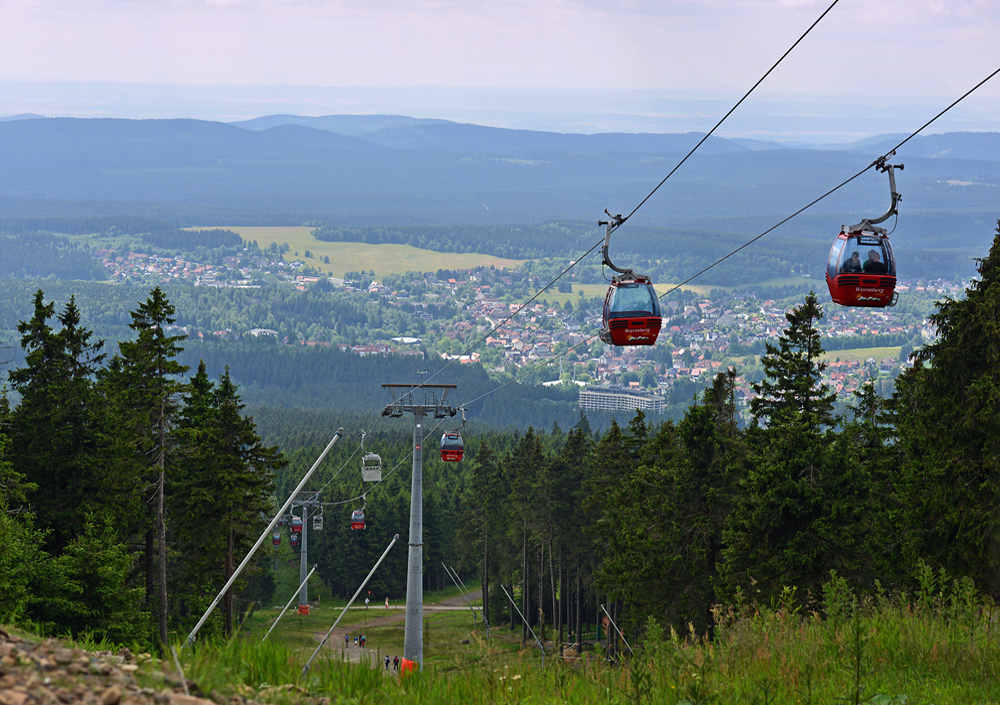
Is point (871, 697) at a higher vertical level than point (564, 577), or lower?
higher

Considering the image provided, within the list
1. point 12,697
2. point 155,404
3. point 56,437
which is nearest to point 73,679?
point 12,697

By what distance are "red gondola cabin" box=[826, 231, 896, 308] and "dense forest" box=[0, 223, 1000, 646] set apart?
25.7ft

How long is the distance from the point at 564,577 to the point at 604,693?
52116 mm

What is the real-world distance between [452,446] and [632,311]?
19311 millimetres

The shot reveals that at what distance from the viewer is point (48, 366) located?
27.7 metres

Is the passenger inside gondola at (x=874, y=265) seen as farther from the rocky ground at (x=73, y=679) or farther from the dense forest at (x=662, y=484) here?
the rocky ground at (x=73, y=679)

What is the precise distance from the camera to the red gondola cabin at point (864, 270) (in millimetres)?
13750

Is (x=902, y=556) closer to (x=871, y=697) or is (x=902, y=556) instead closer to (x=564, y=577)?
(x=871, y=697)

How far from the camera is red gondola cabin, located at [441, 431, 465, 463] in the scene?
33531 millimetres

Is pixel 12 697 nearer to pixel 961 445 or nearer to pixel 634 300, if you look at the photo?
pixel 634 300

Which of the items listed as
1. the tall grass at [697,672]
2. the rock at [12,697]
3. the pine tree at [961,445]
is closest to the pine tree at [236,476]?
the pine tree at [961,445]

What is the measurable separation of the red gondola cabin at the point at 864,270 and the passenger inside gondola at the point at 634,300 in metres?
2.86

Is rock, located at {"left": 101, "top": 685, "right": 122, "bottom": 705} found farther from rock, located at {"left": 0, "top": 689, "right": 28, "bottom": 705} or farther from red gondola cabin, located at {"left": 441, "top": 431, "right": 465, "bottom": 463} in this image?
red gondola cabin, located at {"left": 441, "top": 431, "right": 465, "bottom": 463}

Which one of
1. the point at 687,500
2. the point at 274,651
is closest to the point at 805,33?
the point at 274,651
